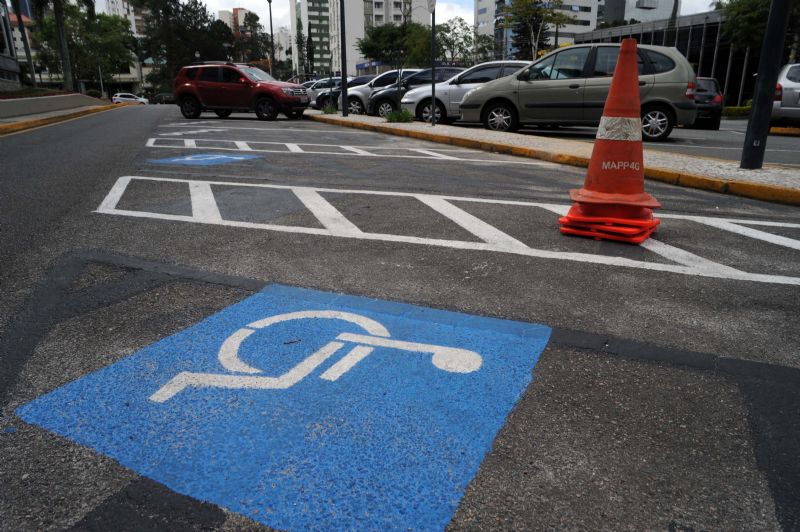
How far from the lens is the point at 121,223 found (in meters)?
5.00

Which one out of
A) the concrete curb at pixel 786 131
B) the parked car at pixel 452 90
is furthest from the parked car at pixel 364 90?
the concrete curb at pixel 786 131

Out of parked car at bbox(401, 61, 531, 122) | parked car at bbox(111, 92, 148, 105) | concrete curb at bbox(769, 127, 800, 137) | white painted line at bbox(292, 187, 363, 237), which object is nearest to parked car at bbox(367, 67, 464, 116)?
parked car at bbox(401, 61, 531, 122)

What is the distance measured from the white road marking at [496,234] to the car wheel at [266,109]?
13.1m

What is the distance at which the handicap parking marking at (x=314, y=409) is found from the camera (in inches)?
68.4

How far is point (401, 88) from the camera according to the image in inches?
695

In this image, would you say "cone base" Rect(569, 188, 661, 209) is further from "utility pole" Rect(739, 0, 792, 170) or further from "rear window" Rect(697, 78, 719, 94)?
"rear window" Rect(697, 78, 719, 94)

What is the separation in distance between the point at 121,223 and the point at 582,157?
21.4 feet

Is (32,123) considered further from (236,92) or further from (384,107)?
(384,107)

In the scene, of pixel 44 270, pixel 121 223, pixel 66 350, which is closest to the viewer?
pixel 66 350

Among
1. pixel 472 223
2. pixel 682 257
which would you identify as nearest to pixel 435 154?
pixel 472 223

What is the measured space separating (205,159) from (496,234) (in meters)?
6.04

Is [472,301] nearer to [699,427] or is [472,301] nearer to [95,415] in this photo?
[699,427]

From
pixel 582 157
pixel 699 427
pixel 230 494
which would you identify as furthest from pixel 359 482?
pixel 582 157

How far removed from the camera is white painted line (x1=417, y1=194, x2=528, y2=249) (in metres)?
4.45
